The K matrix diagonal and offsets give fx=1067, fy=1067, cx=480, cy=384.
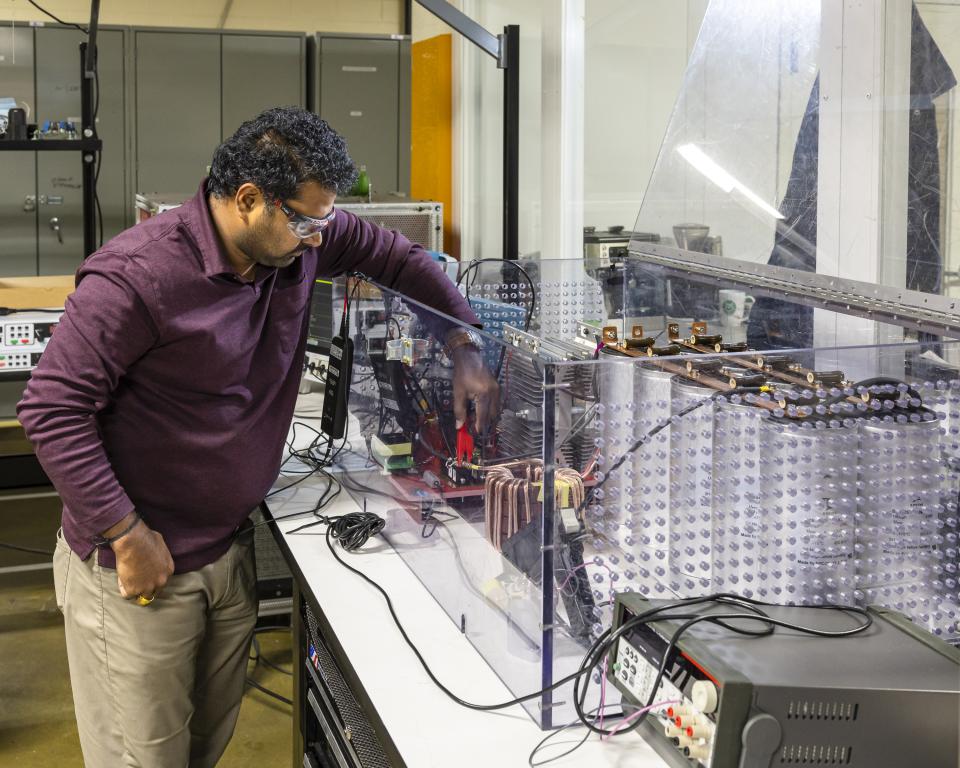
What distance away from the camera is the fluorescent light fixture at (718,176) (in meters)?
1.93

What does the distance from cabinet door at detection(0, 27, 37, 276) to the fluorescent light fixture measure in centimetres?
415

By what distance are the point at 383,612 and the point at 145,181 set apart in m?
4.49

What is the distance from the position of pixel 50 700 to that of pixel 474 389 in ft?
6.45

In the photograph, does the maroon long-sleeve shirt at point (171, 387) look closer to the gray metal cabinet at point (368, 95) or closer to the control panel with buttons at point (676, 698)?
the control panel with buttons at point (676, 698)

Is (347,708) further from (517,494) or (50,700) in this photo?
(50,700)

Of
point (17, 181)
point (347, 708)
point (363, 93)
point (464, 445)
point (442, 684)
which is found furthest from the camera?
point (363, 93)

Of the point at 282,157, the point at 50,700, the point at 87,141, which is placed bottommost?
the point at 50,700

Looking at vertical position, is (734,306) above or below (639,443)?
above

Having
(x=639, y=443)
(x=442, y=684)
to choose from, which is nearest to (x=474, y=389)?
(x=639, y=443)

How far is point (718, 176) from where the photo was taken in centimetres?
204

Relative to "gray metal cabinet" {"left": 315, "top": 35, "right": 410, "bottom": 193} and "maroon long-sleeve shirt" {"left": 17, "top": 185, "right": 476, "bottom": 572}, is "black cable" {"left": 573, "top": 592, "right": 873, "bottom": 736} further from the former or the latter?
"gray metal cabinet" {"left": 315, "top": 35, "right": 410, "bottom": 193}

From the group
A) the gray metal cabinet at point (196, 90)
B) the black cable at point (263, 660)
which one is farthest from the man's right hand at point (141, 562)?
the gray metal cabinet at point (196, 90)

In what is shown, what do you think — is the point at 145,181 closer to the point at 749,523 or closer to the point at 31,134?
the point at 31,134

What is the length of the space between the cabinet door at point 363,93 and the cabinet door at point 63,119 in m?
1.06
